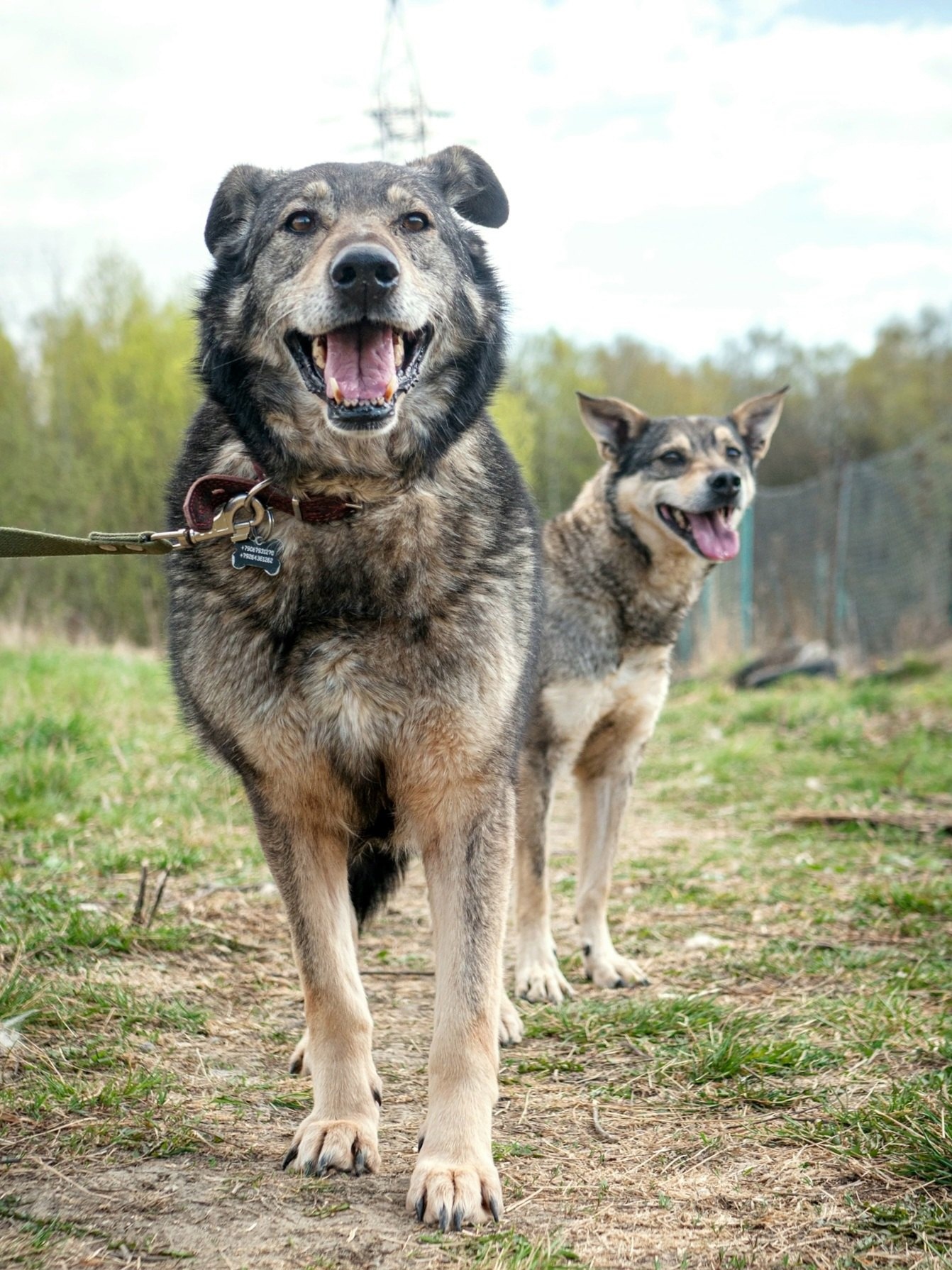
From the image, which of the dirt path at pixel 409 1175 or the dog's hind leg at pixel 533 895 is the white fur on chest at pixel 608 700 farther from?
the dirt path at pixel 409 1175

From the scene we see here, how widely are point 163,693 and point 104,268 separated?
20354 millimetres

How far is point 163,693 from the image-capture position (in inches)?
352

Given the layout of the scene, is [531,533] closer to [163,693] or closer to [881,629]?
[163,693]

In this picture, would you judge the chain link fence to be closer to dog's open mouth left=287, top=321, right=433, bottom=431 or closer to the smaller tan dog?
the smaller tan dog

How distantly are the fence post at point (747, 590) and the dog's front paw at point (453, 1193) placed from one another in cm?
1355

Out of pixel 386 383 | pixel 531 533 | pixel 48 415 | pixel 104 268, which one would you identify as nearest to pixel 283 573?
pixel 386 383

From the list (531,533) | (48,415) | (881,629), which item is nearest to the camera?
(531,533)

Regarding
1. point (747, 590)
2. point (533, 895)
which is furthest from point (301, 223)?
point (747, 590)

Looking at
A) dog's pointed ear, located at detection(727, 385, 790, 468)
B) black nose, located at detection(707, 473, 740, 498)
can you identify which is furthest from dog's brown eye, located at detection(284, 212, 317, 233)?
dog's pointed ear, located at detection(727, 385, 790, 468)

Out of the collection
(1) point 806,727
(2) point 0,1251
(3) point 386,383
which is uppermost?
(3) point 386,383

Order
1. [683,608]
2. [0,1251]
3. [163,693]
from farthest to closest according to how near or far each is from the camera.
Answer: [163,693] → [683,608] → [0,1251]

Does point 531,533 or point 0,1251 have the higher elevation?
point 531,533

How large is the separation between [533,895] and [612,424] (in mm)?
2341

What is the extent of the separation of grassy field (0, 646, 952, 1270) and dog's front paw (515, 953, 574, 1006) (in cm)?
13
